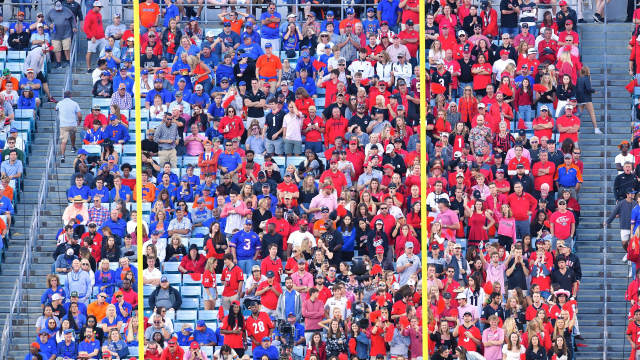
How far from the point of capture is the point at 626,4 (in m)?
33.9

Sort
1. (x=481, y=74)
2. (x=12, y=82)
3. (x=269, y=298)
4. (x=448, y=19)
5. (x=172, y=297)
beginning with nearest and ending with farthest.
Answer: (x=269, y=298) → (x=172, y=297) → (x=481, y=74) → (x=12, y=82) → (x=448, y=19)

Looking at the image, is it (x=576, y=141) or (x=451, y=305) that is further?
(x=576, y=141)

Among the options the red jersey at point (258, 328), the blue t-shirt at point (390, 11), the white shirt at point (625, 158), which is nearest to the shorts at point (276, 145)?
the blue t-shirt at point (390, 11)

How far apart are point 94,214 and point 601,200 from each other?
27.7 ft

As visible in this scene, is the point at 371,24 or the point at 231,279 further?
the point at 371,24

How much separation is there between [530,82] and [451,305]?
5313 mm

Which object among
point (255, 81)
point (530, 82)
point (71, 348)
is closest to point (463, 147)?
point (530, 82)

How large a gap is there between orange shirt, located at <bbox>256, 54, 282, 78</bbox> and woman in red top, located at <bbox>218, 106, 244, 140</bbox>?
52.5 inches

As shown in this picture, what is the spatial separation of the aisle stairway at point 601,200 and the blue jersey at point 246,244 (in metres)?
5.23

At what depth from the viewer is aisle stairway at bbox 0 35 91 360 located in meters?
29.0

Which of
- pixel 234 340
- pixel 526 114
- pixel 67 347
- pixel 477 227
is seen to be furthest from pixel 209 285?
pixel 526 114

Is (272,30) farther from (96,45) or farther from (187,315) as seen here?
(187,315)

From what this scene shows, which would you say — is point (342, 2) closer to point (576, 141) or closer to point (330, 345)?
point (576, 141)

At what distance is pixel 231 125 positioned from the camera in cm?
3120
